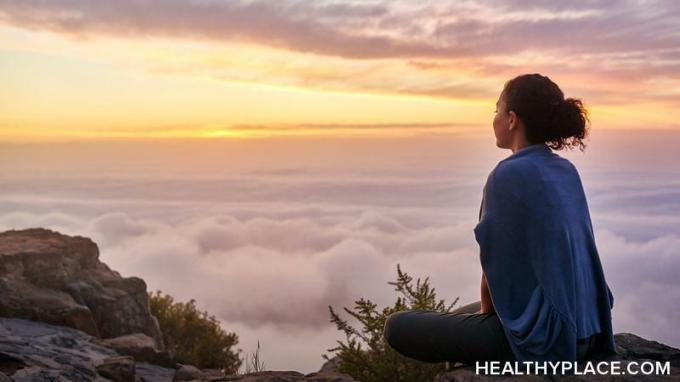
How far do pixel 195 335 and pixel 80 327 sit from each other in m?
4.59

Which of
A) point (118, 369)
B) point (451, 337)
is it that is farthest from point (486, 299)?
point (118, 369)

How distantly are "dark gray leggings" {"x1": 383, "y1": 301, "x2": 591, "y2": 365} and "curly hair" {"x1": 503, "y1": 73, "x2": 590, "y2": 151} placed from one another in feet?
4.38

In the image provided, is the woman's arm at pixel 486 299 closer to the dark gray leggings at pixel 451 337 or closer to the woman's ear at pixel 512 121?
the dark gray leggings at pixel 451 337

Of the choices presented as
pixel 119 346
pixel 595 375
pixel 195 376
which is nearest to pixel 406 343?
pixel 595 375

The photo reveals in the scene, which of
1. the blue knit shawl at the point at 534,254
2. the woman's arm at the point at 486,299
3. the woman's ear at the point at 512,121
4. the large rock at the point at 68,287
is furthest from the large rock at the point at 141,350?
the woman's ear at the point at 512,121

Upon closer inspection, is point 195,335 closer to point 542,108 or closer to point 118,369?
point 118,369

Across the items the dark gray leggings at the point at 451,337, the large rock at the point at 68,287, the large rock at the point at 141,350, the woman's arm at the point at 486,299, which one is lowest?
the dark gray leggings at the point at 451,337

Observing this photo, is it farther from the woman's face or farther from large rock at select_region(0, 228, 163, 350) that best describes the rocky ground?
the woman's face

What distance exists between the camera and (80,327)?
11.1 metres

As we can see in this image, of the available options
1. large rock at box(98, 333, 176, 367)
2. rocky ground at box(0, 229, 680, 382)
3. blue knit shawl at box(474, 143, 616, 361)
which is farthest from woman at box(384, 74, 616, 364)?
large rock at box(98, 333, 176, 367)

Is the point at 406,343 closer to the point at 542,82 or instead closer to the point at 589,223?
the point at 589,223

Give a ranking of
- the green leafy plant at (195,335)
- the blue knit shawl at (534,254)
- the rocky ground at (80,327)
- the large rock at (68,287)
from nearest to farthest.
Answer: the blue knit shawl at (534,254), the rocky ground at (80,327), the large rock at (68,287), the green leafy plant at (195,335)

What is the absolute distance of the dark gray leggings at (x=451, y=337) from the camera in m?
5.69

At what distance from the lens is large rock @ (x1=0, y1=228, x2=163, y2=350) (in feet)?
36.5
